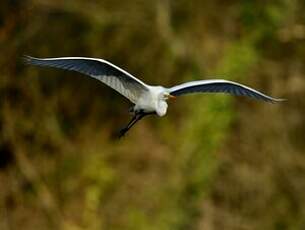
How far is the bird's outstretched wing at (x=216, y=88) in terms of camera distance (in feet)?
13.6

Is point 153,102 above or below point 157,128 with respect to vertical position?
above

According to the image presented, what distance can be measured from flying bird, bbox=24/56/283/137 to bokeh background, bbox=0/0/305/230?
205 inches

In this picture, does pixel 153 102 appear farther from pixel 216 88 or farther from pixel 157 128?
pixel 157 128

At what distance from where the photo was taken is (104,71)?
432cm

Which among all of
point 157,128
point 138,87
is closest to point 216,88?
point 138,87

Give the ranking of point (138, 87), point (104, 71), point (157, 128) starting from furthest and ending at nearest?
point (157, 128)
point (104, 71)
point (138, 87)

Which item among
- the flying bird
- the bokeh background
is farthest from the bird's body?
the bokeh background

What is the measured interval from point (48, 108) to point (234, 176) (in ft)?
5.48

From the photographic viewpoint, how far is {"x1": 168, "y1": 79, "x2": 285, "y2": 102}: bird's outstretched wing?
13.6 ft

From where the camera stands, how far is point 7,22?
9977 mm

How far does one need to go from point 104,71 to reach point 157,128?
6.77m

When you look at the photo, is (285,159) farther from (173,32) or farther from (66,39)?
(66,39)

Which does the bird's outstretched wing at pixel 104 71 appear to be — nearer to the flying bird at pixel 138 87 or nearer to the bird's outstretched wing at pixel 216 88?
the flying bird at pixel 138 87

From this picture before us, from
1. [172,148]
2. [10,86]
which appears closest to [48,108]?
[10,86]
